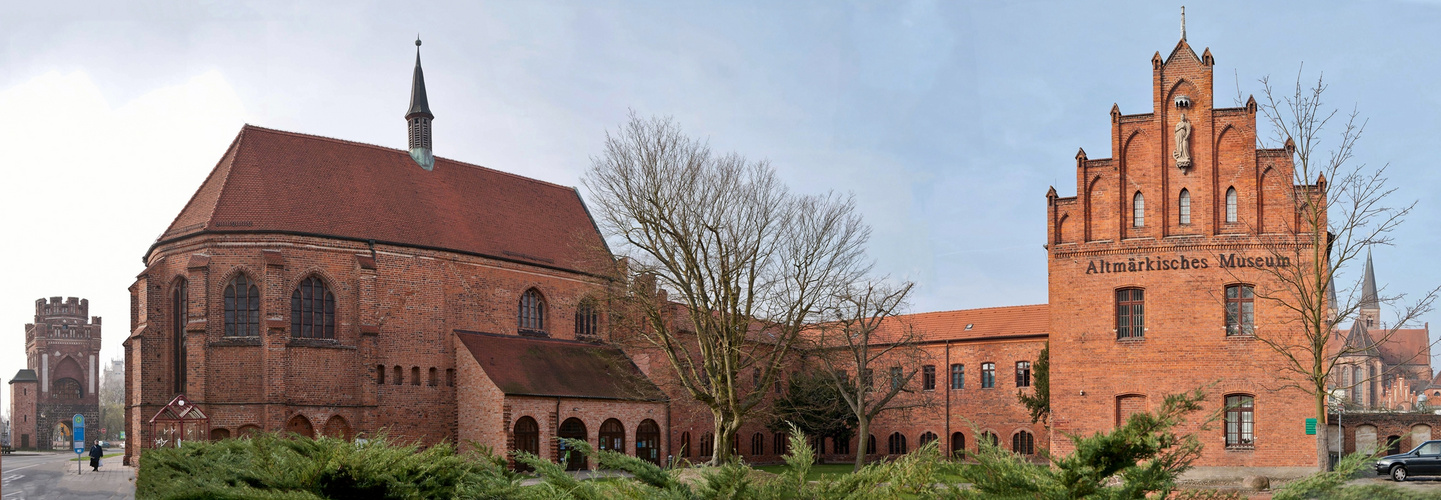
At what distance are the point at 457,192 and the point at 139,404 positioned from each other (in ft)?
44.1

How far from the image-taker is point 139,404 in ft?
123

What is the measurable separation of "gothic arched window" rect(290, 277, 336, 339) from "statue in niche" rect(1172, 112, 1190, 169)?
26.9 meters

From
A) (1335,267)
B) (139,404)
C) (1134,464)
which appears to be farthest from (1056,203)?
(139,404)

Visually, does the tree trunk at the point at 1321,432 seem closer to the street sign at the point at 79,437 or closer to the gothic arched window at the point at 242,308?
the gothic arched window at the point at 242,308

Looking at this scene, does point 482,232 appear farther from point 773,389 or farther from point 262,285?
point 773,389

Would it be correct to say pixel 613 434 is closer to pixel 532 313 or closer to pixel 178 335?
pixel 532 313

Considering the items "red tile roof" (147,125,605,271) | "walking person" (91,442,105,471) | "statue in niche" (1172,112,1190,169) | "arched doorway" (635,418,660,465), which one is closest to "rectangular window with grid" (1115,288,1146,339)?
"statue in niche" (1172,112,1190,169)

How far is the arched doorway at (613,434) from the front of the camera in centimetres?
4034

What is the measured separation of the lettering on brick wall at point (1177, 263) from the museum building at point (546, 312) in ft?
0.19

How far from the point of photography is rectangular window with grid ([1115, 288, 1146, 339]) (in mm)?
29766

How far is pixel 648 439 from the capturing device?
41.9 m

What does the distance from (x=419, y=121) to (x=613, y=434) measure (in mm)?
14952

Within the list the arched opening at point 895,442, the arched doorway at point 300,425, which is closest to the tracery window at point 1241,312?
the arched opening at point 895,442

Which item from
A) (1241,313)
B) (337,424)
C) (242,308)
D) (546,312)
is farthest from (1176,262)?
(242,308)
